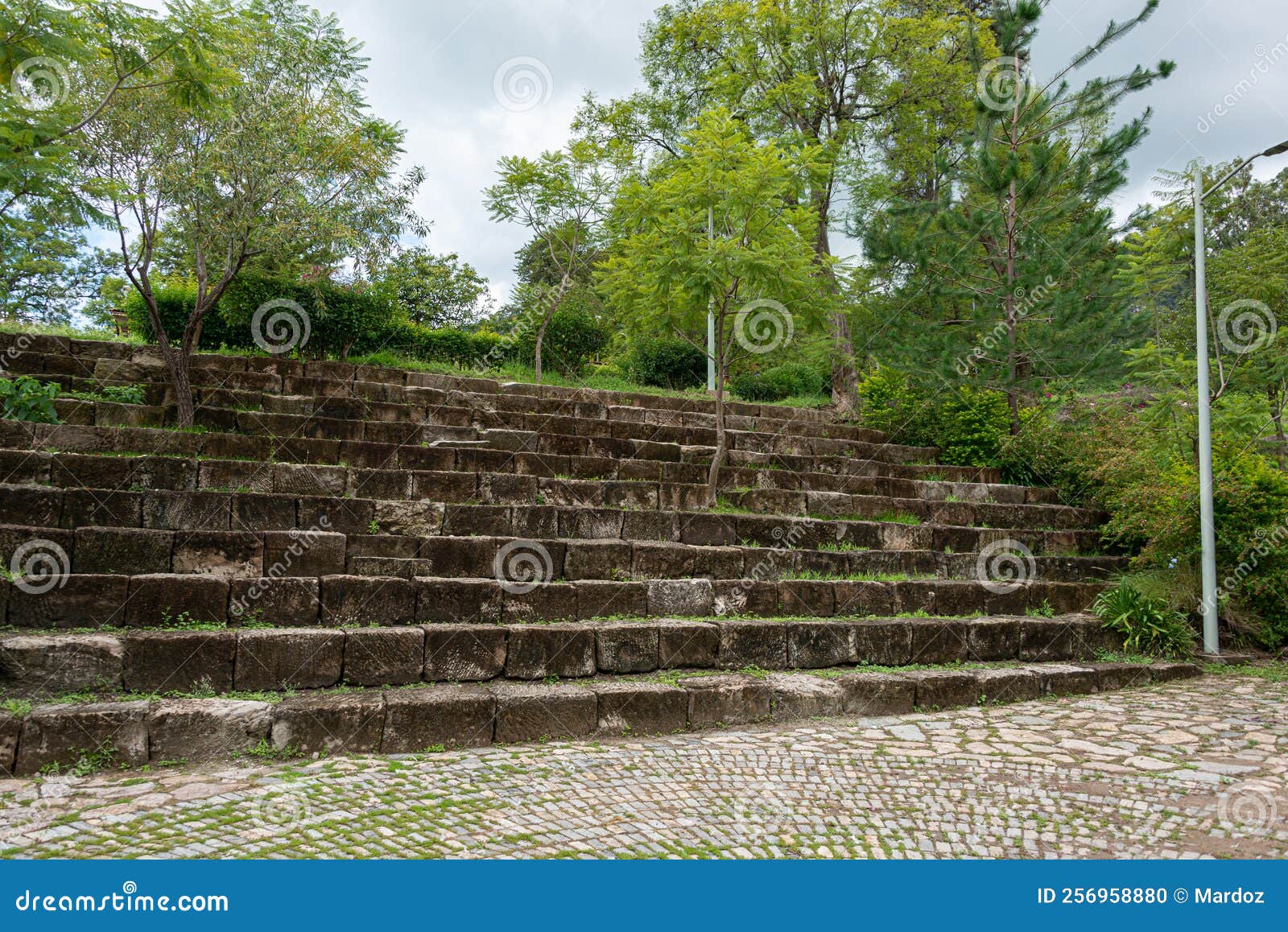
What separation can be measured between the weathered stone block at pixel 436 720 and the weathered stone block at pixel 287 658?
0.46 m

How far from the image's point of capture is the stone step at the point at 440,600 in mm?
4707

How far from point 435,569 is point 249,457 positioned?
2.17 meters

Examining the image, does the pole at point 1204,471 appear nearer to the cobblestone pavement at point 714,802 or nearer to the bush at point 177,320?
the cobblestone pavement at point 714,802

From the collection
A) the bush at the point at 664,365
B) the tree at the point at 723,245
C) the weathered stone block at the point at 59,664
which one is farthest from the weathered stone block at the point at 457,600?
the bush at the point at 664,365

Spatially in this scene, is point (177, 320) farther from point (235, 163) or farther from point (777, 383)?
Result: point (777, 383)

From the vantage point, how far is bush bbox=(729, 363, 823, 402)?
56.6 ft

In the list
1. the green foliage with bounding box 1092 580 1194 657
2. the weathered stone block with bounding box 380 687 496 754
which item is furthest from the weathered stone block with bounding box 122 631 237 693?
the green foliage with bounding box 1092 580 1194 657

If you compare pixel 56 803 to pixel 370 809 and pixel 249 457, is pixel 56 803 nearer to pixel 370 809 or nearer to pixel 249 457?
pixel 370 809

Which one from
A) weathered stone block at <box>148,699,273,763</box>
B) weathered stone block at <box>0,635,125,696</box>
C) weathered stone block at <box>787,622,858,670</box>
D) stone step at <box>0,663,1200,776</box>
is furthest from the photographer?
weathered stone block at <box>787,622,858,670</box>

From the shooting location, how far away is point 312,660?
477cm

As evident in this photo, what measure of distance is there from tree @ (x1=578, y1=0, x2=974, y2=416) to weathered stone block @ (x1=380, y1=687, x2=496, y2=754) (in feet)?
39.9

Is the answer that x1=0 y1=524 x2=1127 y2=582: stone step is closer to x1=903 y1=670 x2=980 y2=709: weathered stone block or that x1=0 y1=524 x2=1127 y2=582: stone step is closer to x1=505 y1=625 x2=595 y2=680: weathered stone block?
x1=505 y1=625 x2=595 y2=680: weathered stone block

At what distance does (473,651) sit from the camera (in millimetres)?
5188

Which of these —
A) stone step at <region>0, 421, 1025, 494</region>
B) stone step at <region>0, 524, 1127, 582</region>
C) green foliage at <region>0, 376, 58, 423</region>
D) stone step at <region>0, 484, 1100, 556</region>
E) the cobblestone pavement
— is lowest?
the cobblestone pavement
